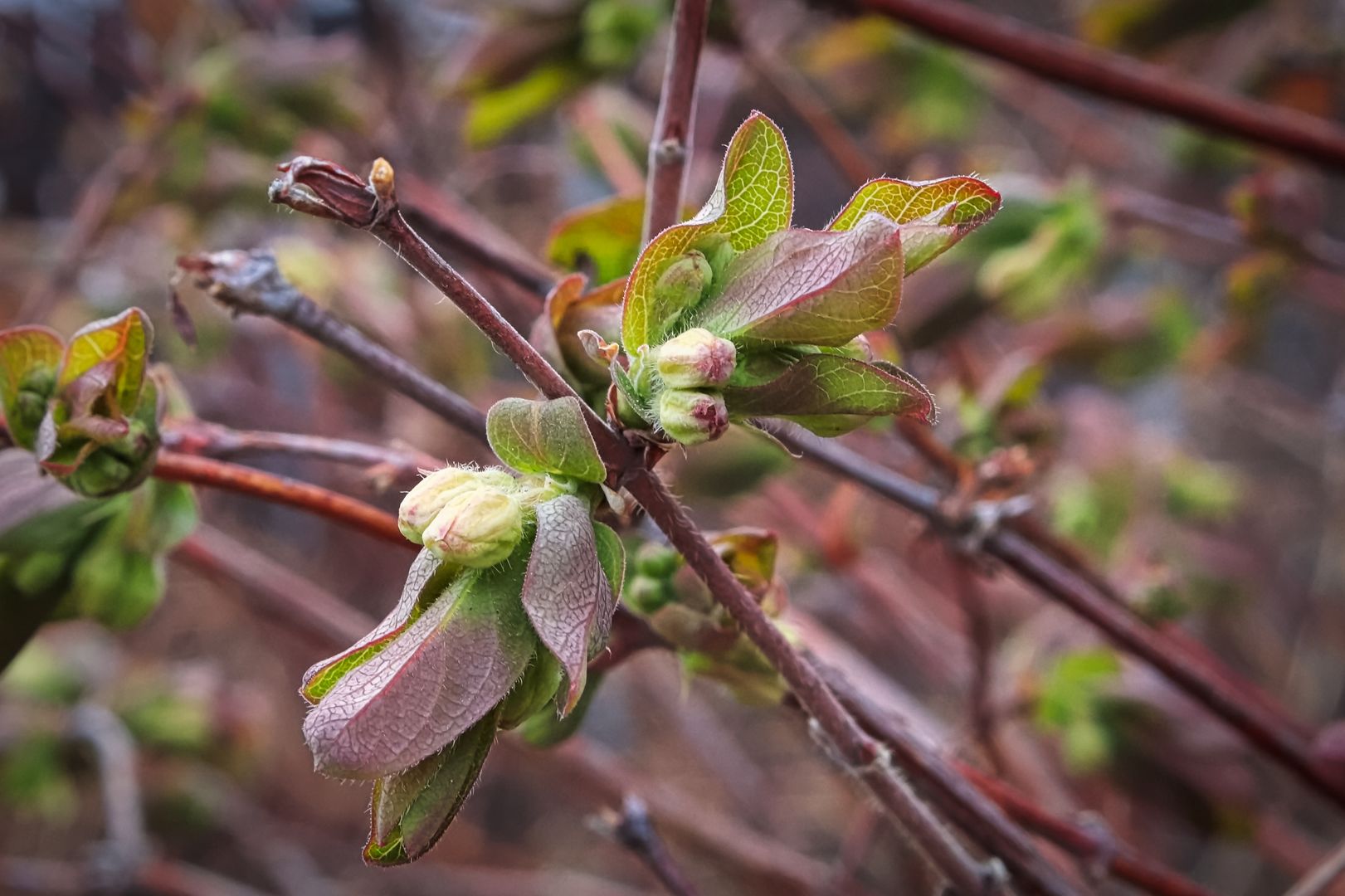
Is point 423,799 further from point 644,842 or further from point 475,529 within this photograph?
point 644,842

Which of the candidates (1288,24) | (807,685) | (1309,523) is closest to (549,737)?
(807,685)

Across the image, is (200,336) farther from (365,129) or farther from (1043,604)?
(1043,604)

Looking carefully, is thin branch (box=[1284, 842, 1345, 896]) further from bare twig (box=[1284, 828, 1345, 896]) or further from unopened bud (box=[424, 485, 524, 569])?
unopened bud (box=[424, 485, 524, 569])

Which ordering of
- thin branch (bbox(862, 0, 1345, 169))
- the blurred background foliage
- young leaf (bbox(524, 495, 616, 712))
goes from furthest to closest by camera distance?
the blurred background foliage < thin branch (bbox(862, 0, 1345, 169)) < young leaf (bbox(524, 495, 616, 712))

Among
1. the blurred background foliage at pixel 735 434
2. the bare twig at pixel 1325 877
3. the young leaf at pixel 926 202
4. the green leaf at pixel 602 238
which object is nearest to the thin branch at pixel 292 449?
the blurred background foliage at pixel 735 434

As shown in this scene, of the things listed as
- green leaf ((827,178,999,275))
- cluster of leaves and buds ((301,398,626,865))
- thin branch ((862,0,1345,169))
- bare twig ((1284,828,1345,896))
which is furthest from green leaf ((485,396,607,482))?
thin branch ((862,0,1345,169))

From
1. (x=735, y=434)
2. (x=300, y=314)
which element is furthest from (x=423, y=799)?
(x=735, y=434)
